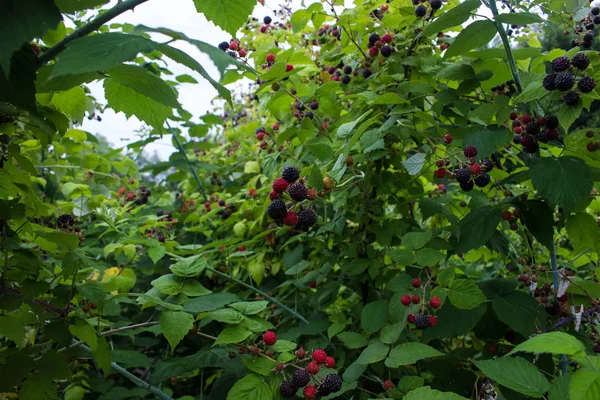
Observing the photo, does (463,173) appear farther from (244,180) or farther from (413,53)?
(244,180)

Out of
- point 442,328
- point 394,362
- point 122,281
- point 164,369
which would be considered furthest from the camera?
point 122,281

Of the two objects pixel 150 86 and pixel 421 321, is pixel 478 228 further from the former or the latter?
pixel 150 86

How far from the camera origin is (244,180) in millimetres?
3533

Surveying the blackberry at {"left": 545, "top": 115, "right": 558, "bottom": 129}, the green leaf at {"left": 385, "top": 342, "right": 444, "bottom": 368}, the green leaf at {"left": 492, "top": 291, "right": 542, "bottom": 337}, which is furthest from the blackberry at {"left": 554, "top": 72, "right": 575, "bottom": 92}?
the green leaf at {"left": 385, "top": 342, "right": 444, "bottom": 368}

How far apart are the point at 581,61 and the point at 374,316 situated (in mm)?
1116

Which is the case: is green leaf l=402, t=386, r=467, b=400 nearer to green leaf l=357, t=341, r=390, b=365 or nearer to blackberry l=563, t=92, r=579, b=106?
green leaf l=357, t=341, r=390, b=365

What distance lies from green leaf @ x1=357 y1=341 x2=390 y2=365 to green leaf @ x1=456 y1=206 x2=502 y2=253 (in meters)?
0.49

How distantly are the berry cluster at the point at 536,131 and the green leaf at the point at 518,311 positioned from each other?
0.56 m

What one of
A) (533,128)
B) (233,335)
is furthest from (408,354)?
(533,128)

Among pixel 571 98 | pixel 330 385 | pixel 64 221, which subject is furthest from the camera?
pixel 64 221

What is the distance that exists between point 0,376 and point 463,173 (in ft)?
4.94

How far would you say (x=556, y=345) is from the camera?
0.75 meters

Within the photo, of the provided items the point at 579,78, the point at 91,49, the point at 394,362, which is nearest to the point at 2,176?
the point at 91,49

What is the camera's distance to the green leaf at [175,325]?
1258 mm
